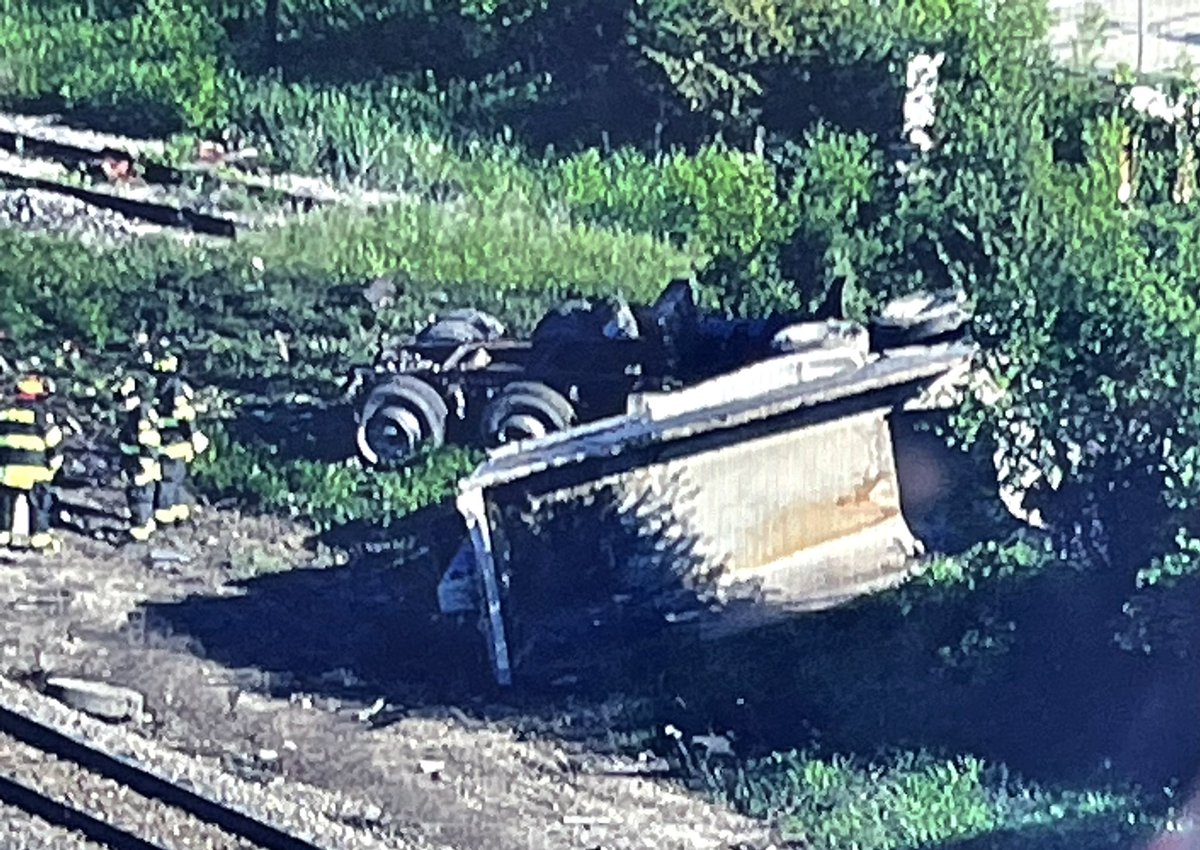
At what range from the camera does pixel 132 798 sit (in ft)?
19.4

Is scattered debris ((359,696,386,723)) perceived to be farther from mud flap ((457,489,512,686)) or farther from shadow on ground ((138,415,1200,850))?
mud flap ((457,489,512,686))

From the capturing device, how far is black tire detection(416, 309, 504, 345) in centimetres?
736

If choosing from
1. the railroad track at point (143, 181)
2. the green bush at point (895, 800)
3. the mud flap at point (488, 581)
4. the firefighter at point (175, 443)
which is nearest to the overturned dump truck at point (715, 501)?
the mud flap at point (488, 581)

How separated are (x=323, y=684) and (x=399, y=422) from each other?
1.14 meters

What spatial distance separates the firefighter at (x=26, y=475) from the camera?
7.20m

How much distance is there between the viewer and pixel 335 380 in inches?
302

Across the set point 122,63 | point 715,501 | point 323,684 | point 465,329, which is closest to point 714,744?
point 715,501

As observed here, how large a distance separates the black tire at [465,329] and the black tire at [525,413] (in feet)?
0.92

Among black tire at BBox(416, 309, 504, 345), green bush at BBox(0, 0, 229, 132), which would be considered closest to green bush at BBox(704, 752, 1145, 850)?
black tire at BBox(416, 309, 504, 345)

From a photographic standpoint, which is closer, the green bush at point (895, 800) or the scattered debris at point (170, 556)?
the green bush at point (895, 800)

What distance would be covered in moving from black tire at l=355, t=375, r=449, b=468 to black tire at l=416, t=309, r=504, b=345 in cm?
17

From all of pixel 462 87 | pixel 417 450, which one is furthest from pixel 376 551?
pixel 462 87

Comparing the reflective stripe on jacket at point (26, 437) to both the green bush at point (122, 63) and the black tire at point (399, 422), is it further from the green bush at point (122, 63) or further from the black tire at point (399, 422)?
the green bush at point (122, 63)

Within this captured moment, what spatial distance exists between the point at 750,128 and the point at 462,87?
1.05 m
